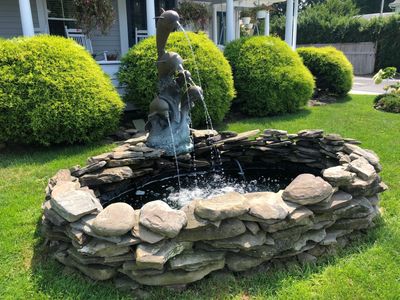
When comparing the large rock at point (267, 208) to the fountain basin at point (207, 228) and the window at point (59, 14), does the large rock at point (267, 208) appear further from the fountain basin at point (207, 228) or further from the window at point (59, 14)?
the window at point (59, 14)

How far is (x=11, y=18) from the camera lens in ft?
32.7

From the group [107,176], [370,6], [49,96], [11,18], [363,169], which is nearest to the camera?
[363,169]

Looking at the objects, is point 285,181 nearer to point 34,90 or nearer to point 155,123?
point 155,123

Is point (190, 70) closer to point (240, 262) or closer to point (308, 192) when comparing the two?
point (308, 192)

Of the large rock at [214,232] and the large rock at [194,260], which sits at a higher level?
the large rock at [214,232]

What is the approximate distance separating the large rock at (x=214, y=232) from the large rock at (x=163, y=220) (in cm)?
8

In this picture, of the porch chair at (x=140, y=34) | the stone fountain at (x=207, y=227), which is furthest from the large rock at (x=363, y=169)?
the porch chair at (x=140, y=34)

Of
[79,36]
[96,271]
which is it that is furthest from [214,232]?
[79,36]

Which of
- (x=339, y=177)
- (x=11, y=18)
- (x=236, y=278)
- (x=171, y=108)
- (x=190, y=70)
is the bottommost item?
(x=236, y=278)

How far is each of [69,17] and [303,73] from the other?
7043mm

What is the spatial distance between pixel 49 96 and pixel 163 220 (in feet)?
13.1

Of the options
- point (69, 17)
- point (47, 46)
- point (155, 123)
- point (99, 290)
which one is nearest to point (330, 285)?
point (99, 290)

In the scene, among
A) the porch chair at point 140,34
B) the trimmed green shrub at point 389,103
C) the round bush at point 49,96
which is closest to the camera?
the round bush at point 49,96

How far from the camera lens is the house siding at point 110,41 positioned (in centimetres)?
1083
